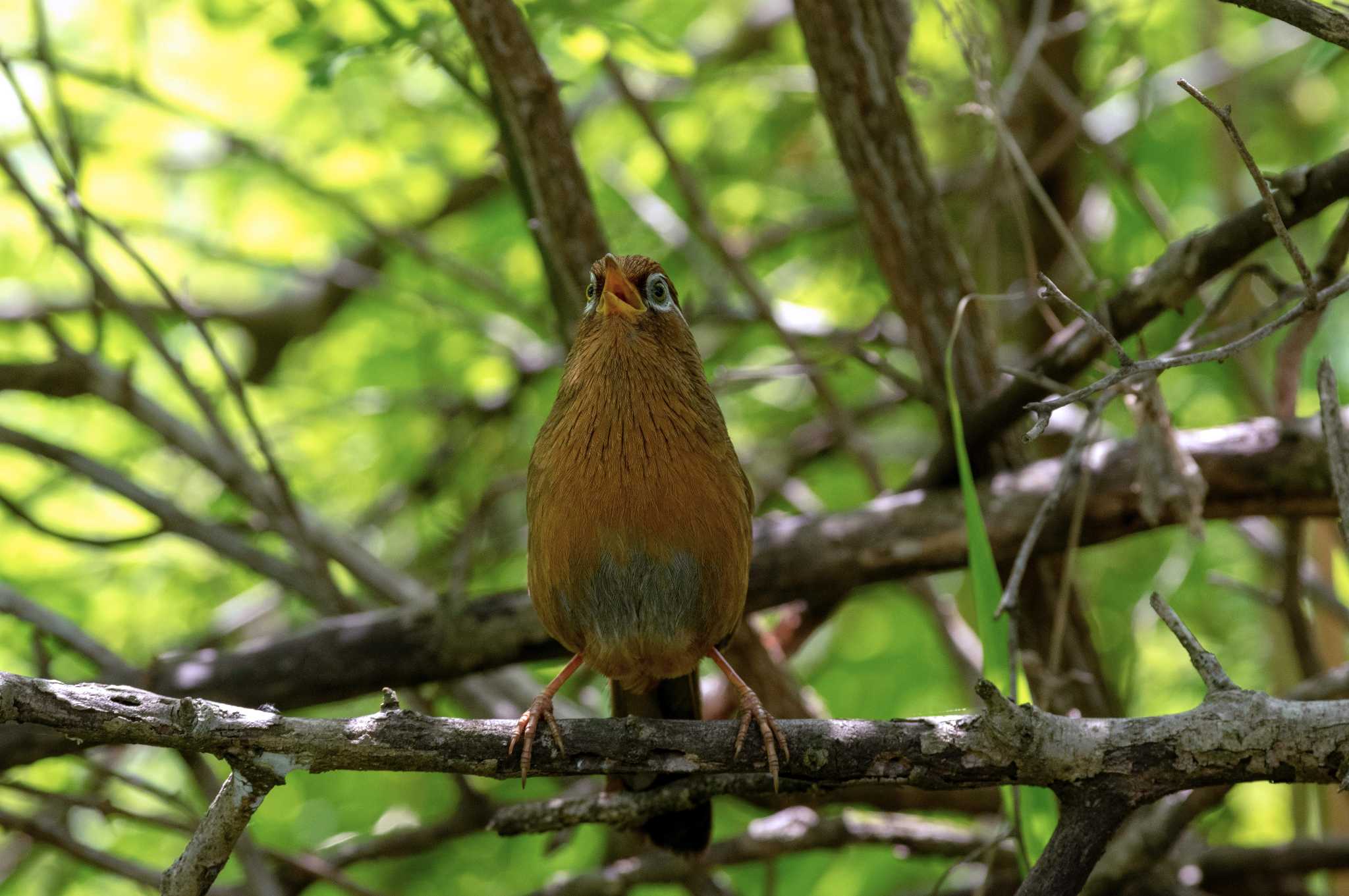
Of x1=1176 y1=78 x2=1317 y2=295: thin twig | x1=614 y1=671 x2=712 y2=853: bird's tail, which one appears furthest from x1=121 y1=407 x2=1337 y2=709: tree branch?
x1=1176 y1=78 x2=1317 y2=295: thin twig

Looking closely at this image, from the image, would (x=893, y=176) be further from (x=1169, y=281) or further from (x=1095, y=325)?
(x=1095, y=325)

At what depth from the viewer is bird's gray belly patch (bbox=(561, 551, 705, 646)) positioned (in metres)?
3.24

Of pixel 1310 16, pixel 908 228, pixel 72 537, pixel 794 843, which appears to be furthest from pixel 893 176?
pixel 72 537

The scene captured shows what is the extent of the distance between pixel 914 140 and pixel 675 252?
72.4 inches

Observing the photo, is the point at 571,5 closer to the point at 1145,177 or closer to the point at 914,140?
the point at 914,140

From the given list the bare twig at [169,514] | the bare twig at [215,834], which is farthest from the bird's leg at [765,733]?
the bare twig at [169,514]

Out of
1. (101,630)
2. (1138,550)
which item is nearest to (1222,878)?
(1138,550)

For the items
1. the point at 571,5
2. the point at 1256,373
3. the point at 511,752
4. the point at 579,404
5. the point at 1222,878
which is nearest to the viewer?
the point at 511,752

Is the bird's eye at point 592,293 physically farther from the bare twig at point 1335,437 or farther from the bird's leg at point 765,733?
the bare twig at point 1335,437

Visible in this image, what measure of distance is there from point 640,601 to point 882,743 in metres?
0.87

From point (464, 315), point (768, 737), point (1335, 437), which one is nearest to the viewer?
point (768, 737)

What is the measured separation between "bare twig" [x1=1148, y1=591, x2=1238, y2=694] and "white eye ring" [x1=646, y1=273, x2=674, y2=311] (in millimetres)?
1686

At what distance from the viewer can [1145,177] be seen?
19.7 ft

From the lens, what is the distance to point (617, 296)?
3543mm
